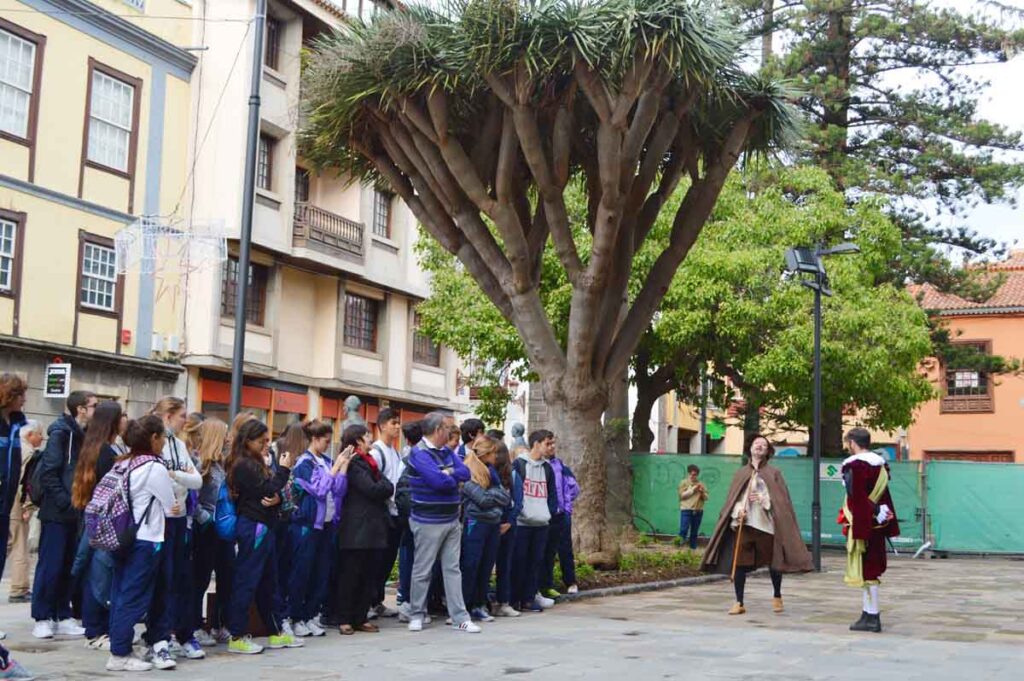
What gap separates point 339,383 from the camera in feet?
100

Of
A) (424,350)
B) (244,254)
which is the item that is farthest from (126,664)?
(424,350)

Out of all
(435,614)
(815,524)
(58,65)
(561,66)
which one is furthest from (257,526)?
(58,65)

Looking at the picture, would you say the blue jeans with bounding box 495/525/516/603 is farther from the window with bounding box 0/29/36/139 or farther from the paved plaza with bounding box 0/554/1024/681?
the window with bounding box 0/29/36/139

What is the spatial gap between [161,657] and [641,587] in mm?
8047

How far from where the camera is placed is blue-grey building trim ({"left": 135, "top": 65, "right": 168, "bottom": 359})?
25.2 m

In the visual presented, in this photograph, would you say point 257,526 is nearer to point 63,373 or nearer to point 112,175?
point 63,373

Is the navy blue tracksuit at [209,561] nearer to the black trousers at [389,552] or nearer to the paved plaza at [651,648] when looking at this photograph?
the paved plaza at [651,648]

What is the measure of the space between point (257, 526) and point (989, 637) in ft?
22.7

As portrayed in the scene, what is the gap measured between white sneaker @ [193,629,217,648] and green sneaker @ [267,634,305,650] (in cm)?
45

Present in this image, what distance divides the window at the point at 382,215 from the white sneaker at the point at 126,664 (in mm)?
24030

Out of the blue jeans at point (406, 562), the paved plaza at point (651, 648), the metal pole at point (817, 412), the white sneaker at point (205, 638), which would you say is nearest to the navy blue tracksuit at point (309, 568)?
the paved plaza at point (651, 648)

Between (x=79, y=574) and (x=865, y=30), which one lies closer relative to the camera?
(x=79, y=574)

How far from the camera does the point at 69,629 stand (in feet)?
33.0

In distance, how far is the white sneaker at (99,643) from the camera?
9414 mm
